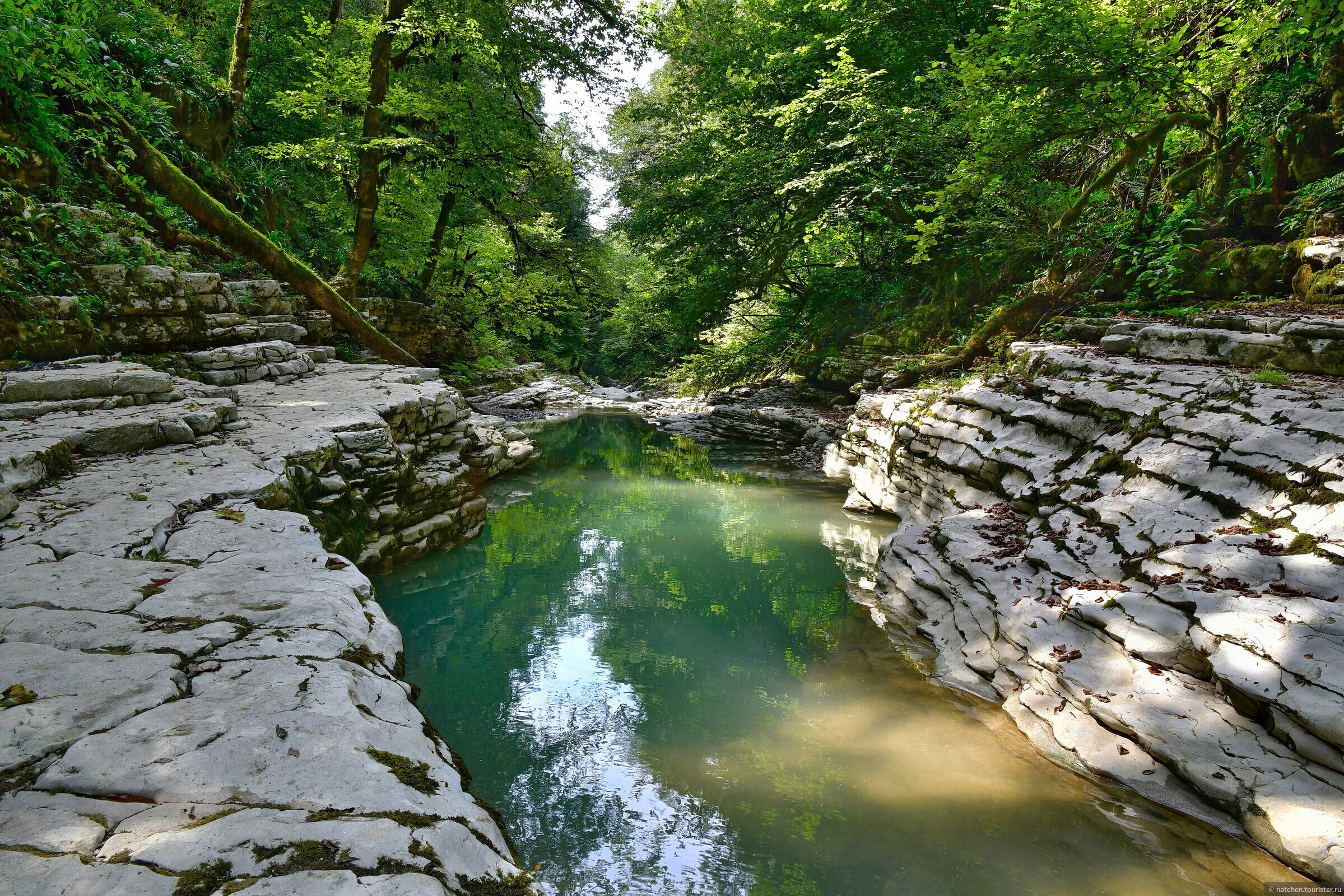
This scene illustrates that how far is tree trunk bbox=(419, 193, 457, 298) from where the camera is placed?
1576 centimetres

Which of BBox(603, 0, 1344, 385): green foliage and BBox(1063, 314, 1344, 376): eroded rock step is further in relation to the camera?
BBox(603, 0, 1344, 385): green foliage

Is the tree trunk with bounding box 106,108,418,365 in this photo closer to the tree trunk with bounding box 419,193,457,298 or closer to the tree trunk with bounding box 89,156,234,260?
the tree trunk with bounding box 89,156,234,260

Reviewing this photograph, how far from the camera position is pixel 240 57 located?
37.2 ft

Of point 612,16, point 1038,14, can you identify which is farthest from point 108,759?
point 612,16

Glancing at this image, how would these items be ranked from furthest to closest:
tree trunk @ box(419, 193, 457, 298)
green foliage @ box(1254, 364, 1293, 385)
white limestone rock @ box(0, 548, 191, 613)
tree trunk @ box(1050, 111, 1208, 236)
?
tree trunk @ box(419, 193, 457, 298), tree trunk @ box(1050, 111, 1208, 236), green foliage @ box(1254, 364, 1293, 385), white limestone rock @ box(0, 548, 191, 613)

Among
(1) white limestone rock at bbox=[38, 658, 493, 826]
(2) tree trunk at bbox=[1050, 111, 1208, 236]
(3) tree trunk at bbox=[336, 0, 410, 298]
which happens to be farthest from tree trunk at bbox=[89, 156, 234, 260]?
(2) tree trunk at bbox=[1050, 111, 1208, 236]

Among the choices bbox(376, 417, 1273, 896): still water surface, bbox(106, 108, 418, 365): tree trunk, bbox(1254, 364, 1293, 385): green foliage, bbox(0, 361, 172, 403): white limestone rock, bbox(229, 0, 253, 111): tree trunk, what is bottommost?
bbox(376, 417, 1273, 896): still water surface

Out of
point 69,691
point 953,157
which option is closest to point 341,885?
point 69,691

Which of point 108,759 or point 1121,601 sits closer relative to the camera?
point 108,759

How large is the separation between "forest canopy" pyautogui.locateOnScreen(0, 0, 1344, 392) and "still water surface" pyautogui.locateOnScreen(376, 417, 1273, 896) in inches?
237

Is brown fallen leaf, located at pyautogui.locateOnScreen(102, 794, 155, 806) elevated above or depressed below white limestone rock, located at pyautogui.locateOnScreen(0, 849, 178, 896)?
below

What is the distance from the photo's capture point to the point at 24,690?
212 centimetres

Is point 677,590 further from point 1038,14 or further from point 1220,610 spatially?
point 1038,14

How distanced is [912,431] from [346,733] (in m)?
9.06
